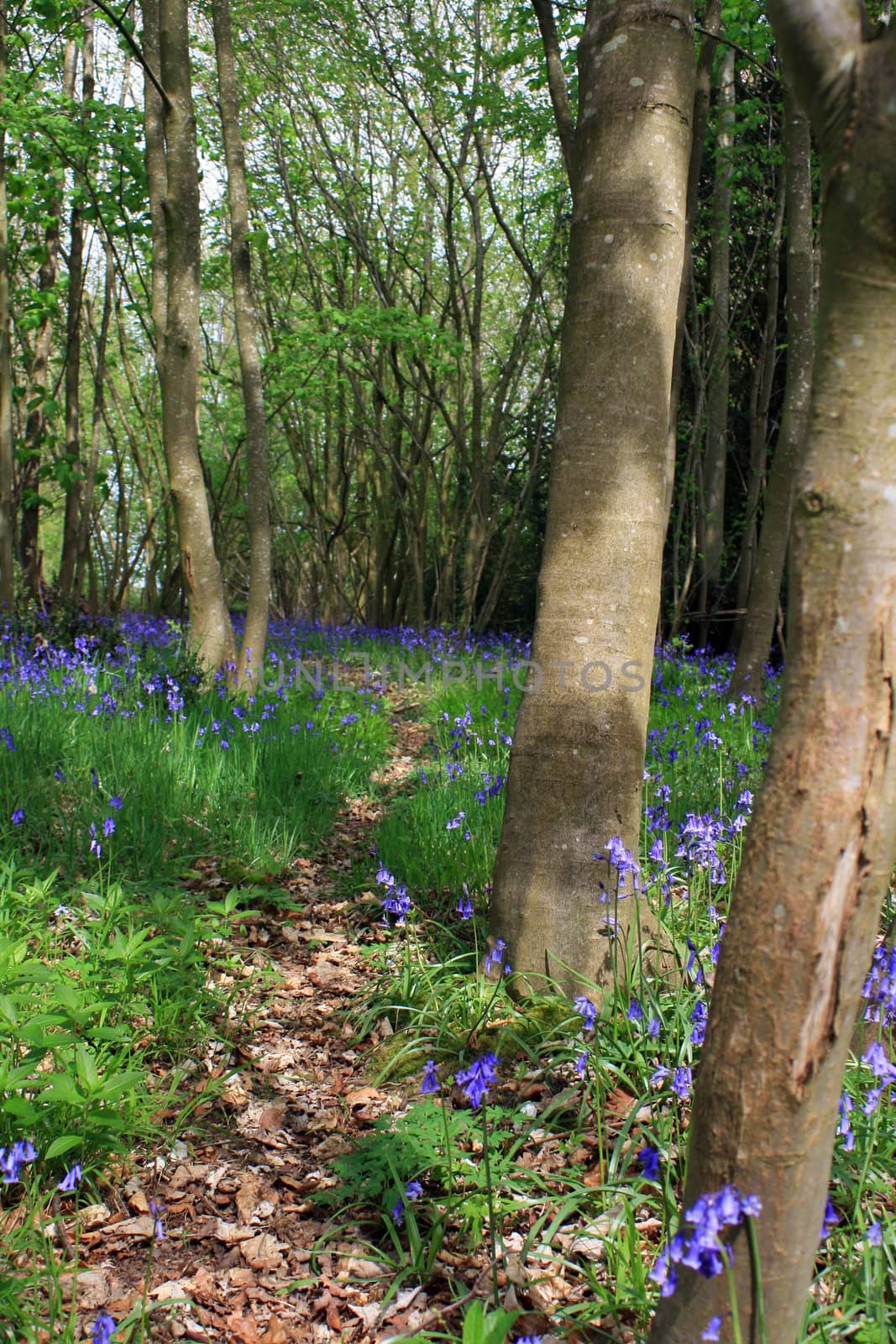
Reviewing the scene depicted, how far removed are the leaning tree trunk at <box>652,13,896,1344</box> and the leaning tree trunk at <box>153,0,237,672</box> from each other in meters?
5.17

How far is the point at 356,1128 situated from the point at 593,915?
0.84m

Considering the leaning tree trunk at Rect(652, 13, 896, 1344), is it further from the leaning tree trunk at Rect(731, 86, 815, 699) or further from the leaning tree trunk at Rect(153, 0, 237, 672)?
the leaning tree trunk at Rect(153, 0, 237, 672)

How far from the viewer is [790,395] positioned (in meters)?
5.83

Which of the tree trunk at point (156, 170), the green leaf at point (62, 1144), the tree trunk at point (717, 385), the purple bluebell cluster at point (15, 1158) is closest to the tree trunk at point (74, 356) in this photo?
the tree trunk at point (156, 170)

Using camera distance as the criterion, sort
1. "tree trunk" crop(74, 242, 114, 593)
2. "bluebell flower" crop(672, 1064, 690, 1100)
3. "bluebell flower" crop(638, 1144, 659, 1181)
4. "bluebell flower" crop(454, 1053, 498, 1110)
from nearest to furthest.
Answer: "bluebell flower" crop(638, 1144, 659, 1181), "bluebell flower" crop(454, 1053, 498, 1110), "bluebell flower" crop(672, 1064, 690, 1100), "tree trunk" crop(74, 242, 114, 593)

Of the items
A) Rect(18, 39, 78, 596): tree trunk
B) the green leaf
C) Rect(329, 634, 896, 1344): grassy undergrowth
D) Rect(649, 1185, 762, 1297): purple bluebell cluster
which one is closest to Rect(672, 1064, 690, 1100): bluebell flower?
Rect(329, 634, 896, 1344): grassy undergrowth

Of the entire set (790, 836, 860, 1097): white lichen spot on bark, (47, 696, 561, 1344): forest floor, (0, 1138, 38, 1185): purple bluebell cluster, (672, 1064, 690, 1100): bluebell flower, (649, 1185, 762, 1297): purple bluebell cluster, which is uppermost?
(790, 836, 860, 1097): white lichen spot on bark

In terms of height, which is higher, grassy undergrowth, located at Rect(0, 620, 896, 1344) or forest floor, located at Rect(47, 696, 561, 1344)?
grassy undergrowth, located at Rect(0, 620, 896, 1344)

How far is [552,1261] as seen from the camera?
1.78 m

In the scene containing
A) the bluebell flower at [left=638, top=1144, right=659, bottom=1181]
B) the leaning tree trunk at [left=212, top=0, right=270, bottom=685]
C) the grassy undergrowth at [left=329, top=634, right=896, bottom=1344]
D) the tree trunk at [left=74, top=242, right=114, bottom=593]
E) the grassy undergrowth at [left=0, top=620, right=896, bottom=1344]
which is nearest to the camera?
the bluebell flower at [left=638, top=1144, right=659, bottom=1181]

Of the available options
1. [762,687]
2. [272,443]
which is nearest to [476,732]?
[762,687]

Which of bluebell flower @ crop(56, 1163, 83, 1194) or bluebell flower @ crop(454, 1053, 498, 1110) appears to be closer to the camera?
bluebell flower @ crop(454, 1053, 498, 1110)

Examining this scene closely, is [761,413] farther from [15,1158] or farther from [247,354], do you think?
[15,1158]

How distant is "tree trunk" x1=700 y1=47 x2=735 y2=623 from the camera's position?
8.73m
